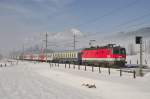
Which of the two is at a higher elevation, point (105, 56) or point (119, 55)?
point (119, 55)

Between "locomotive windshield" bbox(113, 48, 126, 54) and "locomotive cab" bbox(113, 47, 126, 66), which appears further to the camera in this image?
"locomotive windshield" bbox(113, 48, 126, 54)

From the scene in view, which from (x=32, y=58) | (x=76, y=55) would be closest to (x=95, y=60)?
(x=76, y=55)

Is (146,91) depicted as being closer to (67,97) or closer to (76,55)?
(67,97)

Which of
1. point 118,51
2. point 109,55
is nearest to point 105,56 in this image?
point 109,55

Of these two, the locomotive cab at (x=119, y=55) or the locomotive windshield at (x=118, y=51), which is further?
the locomotive windshield at (x=118, y=51)

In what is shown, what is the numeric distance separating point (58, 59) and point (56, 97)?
2619 inches

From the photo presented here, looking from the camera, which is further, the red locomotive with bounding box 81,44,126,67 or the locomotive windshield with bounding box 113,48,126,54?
the locomotive windshield with bounding box 113,48,126,54

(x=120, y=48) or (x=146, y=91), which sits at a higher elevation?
(x=120, y=48)

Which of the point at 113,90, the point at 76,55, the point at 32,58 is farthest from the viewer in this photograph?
the point at 32,58

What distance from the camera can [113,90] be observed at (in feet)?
74.8

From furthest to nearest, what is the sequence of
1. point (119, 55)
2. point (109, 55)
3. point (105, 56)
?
point (105, 56)
point (109, 55)
point (119, 55)

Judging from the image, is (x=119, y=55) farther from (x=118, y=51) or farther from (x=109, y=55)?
(x=109, y=55)


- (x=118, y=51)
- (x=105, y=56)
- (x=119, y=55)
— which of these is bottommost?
(x=105, y=56)

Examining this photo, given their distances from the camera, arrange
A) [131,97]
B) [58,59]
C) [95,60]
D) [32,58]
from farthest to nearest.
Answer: [32,58] → [58,59] → [95,60] → [131,97]
